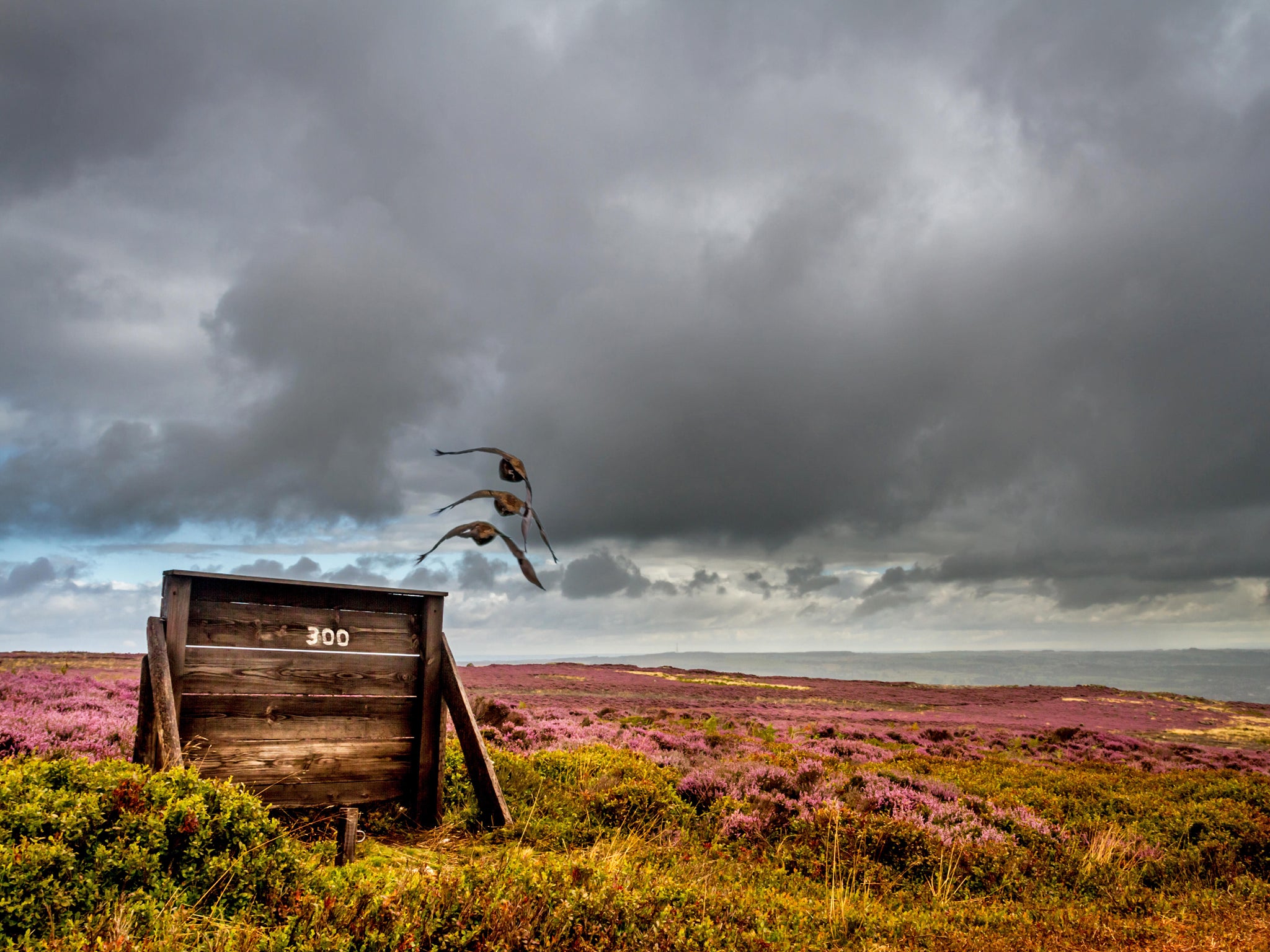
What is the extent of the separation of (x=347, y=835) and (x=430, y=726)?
2.47 meters

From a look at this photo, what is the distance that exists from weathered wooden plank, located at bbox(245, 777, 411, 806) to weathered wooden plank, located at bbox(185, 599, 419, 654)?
4.62ft

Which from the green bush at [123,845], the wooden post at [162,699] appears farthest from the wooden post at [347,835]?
the wooden post at [162,699]

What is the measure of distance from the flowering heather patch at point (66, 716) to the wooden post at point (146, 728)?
5.62 m

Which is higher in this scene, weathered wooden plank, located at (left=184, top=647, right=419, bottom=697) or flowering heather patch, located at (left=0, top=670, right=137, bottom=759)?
weathered wooden plank, located at (left=184, top=647, right=419, bottom=697)

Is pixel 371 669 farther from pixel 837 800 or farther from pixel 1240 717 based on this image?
pixel 1240 717

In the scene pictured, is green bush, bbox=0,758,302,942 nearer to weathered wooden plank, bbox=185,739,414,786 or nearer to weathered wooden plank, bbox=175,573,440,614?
weathered wooden plank, bbox=185,739,414,786

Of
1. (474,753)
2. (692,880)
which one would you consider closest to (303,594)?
(474,753)

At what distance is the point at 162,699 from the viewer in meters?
6.57

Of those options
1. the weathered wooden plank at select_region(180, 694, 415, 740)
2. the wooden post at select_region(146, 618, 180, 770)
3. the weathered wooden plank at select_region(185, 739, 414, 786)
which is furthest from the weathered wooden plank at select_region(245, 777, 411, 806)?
the wooden post at select_region(146, 618, 180, 770)

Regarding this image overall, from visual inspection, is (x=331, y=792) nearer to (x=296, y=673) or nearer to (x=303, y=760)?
(x=303, y=760)

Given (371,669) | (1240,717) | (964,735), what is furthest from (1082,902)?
(1240,717)

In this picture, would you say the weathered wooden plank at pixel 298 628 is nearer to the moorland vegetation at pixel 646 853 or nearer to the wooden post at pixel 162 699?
the wooden post at pixel 162 699

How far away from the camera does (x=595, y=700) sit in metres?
33.8

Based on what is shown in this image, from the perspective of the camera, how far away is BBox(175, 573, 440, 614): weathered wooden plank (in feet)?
23.9
